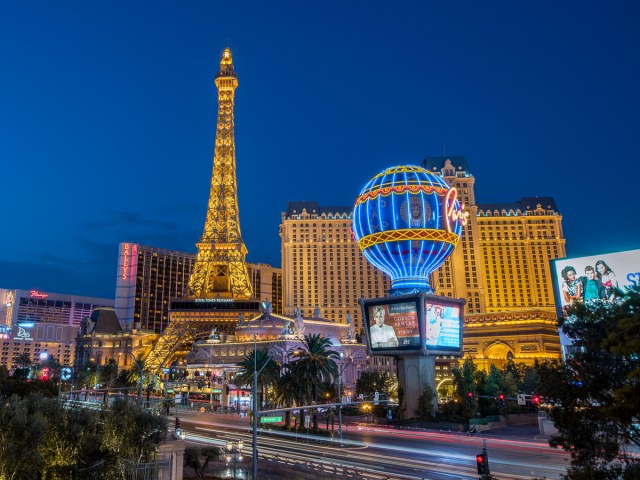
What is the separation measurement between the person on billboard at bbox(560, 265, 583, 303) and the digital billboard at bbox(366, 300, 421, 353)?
782 inches

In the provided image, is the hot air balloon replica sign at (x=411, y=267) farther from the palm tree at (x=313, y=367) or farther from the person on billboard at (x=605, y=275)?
the person on billboard at (x=605, y=275)

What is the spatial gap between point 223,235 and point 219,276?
10.3 meters

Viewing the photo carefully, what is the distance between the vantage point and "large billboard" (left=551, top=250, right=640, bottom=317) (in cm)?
6209

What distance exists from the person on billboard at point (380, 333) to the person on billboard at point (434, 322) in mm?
4078

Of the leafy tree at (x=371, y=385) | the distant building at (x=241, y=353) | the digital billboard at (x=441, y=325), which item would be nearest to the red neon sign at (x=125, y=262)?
the distant building at (x=241, y=353)

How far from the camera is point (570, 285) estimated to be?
67125mm

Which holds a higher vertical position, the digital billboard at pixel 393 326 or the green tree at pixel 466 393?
the digital billboard at pixel 393 326

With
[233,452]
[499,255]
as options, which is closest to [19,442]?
[233,452]

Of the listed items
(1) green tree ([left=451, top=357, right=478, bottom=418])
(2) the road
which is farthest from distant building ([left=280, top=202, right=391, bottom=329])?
(2) the road

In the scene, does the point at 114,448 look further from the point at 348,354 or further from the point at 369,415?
the point at 348,354

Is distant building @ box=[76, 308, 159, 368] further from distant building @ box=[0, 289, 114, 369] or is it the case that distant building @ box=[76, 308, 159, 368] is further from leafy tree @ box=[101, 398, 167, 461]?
leafy tree @ box=[101, 398, 167, 461]

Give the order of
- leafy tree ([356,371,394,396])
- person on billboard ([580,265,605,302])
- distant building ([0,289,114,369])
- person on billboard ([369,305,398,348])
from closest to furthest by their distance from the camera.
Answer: person on billboard ([580,265,605,302]) → person on billboard ([369,305,398,348]) → leafy tree ([356,371,394,396]) → distant building ([0,289,114,369])

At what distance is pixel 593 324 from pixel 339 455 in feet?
78.5

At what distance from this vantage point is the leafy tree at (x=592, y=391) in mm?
18953
